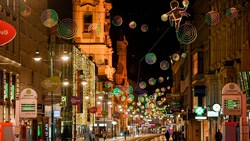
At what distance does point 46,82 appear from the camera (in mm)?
38688

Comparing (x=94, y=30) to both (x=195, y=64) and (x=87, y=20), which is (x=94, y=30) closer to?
(x=87, y=20)

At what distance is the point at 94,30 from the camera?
12038 centimetres

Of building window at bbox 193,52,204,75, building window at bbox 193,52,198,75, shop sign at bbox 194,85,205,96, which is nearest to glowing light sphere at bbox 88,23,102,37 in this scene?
building window at bbox 193,52,198,75

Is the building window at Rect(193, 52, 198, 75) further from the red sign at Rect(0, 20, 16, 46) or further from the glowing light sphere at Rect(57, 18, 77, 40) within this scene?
the red sign at Rect(0, 20, 16, 46)

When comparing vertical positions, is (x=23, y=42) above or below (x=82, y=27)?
below

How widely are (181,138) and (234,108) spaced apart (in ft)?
147

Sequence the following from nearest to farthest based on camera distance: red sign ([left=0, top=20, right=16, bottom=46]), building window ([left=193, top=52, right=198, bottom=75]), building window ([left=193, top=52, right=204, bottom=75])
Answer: red sign ([left=0, top=20, right=16, bottom=46]) < building window ([left=193, top=52, right=204, bottom=75]) < building window ([left=193, top=52, right=198, bottom=75])

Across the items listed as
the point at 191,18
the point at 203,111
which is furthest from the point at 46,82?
the point at 191,18

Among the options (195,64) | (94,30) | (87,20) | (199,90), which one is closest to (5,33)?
(199,90)

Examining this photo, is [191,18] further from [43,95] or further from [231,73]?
[231,73]

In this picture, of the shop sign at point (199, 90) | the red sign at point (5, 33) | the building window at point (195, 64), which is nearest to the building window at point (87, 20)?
the building window at point (195, 64)

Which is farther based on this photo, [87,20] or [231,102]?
[87,20]

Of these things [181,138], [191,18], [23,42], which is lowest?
[181,138]

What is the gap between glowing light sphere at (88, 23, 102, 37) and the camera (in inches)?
4678
